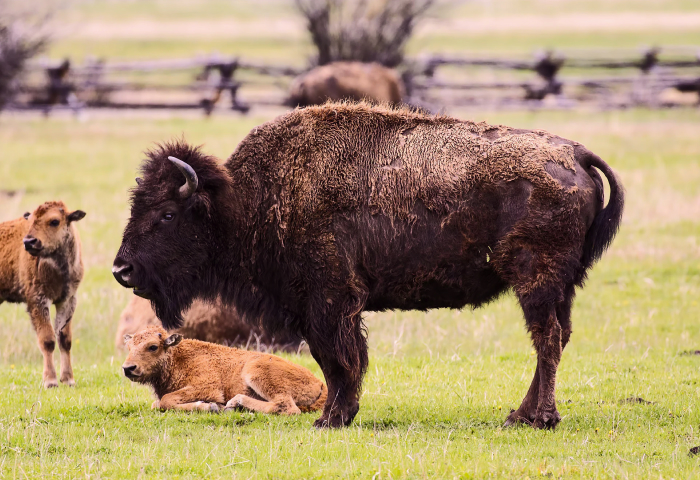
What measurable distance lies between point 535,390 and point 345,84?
16229 millimetres

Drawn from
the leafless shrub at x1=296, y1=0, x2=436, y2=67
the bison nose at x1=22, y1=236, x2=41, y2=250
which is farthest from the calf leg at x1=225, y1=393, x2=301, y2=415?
the leafless shrub at x1=296, y1=0, x2=436, y2=67

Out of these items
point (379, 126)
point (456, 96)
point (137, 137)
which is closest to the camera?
point (379, 126)

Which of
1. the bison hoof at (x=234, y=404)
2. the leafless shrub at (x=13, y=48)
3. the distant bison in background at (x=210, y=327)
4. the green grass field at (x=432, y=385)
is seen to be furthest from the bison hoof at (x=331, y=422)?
the leafless shrub at (x=13, y=48)

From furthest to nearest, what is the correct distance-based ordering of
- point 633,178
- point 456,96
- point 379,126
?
1. point 456,96
2. point 633,178
3. point 379,126

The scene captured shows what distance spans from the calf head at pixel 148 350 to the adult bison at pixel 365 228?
1.23 feet

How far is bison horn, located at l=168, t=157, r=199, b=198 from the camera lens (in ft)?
23.4

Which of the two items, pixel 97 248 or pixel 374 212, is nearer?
pixel 374 212

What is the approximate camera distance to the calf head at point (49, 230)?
8.54 metres

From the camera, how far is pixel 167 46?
6569 cm

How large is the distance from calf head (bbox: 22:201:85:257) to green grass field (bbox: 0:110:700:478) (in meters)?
1.26

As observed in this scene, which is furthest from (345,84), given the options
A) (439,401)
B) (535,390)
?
(535,390)

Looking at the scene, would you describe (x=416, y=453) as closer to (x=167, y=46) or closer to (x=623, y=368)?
(x=623, y=368)

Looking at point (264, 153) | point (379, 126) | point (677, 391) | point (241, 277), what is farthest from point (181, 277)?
point (677, 391)

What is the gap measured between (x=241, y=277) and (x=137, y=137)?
19.1m
